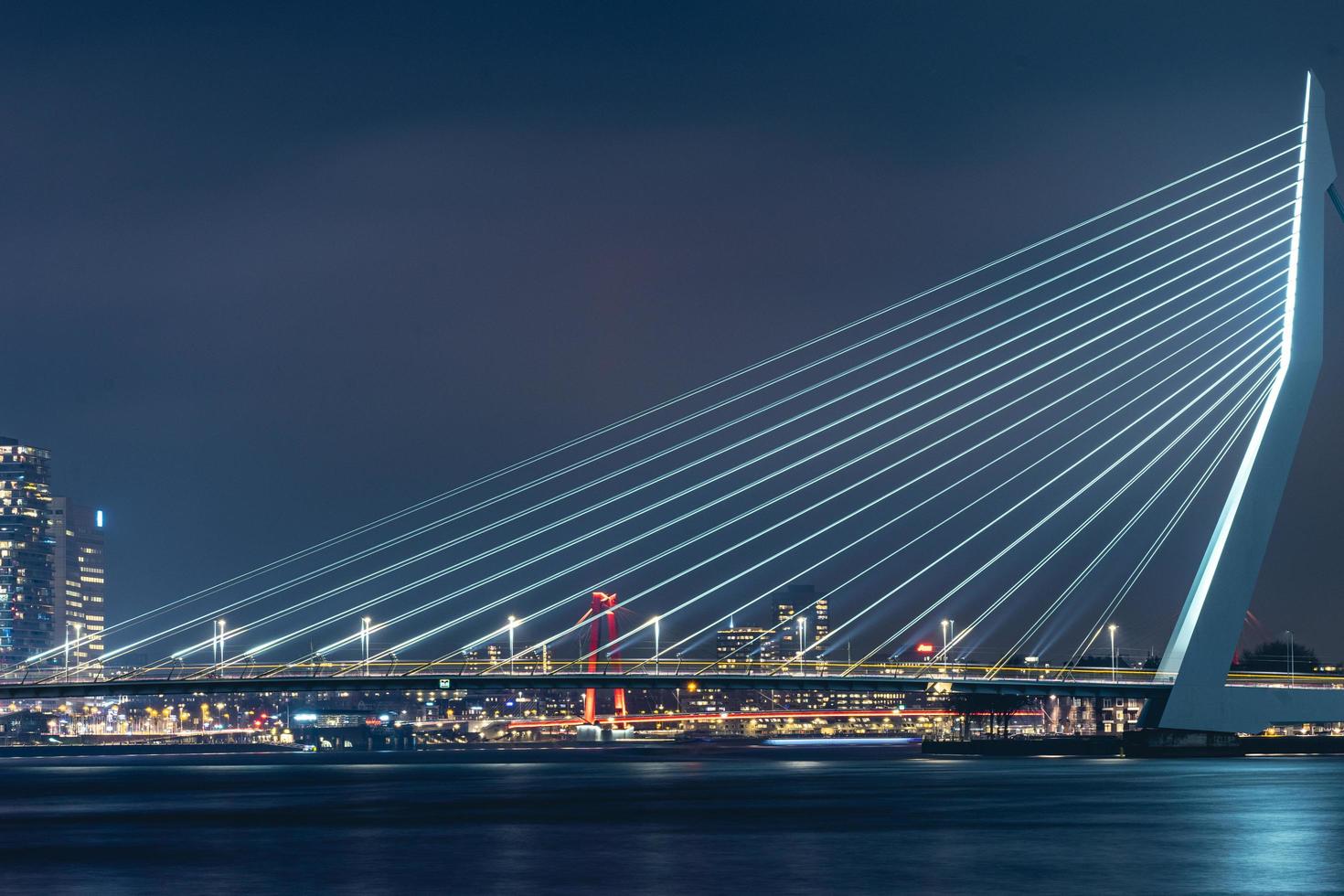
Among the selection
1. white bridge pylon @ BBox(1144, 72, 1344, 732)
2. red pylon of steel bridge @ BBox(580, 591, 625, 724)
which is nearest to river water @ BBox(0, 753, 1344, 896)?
white bridge pylon @ BBox(1144, 72, 1344, 732)

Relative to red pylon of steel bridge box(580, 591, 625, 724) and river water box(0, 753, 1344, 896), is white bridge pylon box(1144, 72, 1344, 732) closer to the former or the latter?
river water box(0, 753, 1344, 896)

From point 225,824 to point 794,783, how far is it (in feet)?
64.6

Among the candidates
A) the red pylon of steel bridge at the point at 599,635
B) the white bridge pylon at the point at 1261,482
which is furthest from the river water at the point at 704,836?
the red pylon of steel bridge at the point at 599,635

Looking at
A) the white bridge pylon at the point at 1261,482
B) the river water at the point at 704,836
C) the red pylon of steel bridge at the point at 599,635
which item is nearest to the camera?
the river water at the point at 704,836

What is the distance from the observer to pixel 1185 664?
166 feet

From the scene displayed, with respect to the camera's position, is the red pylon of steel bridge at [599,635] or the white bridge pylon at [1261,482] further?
the red pylon of steel bridge at [599,635]

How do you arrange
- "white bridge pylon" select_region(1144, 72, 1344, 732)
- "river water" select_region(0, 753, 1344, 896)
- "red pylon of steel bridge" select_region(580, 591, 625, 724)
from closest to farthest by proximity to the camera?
"river water" select_region(0, 753, 1344, 896)
"white bridge pylon" select_region(1144, 72, 1344, 732)
"red pylon of steel bridge" select_region(580, 591, 625, 724)

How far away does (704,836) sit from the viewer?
2853 centimetres

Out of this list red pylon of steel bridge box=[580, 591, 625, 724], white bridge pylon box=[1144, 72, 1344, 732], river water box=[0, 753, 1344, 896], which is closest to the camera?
river water box=[0, 753, 1344, 896]

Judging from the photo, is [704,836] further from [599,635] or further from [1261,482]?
[599,635]

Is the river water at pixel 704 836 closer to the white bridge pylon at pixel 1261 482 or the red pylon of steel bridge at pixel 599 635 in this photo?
the white bridge pylon at pixel 1261 482

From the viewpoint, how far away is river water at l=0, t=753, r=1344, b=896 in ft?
71.1

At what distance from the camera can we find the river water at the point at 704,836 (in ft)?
71.1

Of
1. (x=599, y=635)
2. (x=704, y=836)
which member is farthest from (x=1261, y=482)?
(x=599, y=635)
